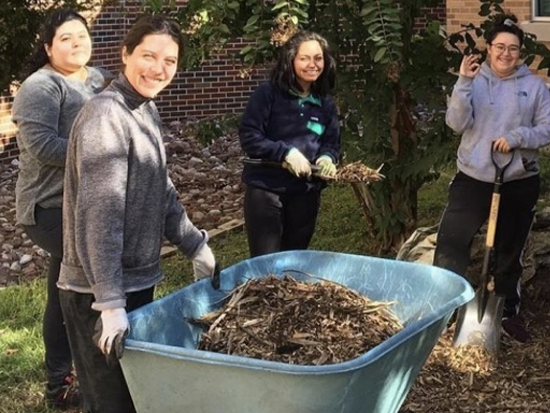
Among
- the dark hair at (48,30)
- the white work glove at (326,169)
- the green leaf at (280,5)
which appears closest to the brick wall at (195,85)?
the green leaf at (280,5)

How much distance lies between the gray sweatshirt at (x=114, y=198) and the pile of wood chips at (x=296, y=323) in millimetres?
310

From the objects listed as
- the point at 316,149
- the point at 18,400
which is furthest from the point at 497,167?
the point at 18,400

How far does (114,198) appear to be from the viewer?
299 cm

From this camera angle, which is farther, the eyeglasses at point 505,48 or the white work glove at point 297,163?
the eyeglasses at point 505,48

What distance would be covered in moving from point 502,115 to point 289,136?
1.08 meters

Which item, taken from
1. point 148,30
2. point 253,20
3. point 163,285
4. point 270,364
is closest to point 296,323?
Answer: point 270,364

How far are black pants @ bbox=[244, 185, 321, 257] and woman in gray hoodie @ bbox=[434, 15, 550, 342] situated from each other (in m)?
0.77

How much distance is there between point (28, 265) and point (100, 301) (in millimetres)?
4958

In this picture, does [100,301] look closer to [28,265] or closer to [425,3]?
[425,3]

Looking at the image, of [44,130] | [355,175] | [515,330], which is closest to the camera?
[44,130]

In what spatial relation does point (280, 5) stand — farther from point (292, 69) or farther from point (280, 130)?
point (280, 130)

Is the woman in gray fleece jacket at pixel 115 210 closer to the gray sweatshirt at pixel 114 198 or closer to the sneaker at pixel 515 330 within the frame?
the gray sweatshirt at pixel 114 198

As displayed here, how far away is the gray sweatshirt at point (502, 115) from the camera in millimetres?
4816

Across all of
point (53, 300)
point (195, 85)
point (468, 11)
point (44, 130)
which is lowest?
point (53, 300)
